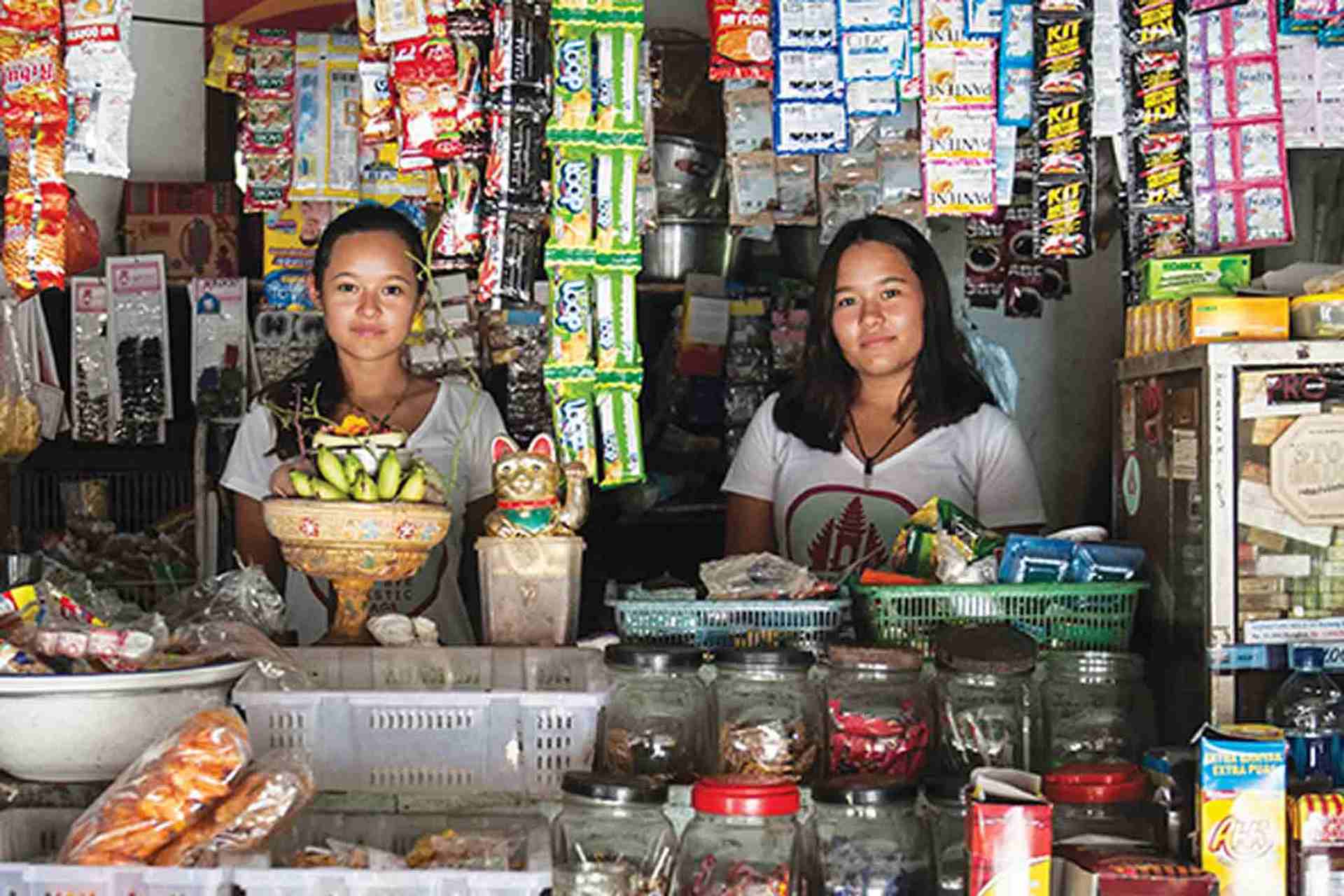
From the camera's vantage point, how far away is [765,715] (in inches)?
79.8

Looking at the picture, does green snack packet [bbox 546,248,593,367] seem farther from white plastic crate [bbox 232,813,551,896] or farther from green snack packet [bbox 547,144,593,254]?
white plastic crate [bbox 232,813,551,896]

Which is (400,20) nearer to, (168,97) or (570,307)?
(570,307)

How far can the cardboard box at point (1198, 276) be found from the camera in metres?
2.40

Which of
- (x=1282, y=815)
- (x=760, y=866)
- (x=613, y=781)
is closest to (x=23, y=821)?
(x=613, y=781)

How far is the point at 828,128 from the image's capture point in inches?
140

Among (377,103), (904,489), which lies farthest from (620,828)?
(377,103)

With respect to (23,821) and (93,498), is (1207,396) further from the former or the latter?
(93,498)

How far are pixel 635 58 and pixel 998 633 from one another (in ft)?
5.17

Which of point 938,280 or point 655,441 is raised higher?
point 938,280

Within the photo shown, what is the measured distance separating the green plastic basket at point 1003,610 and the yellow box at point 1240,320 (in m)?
0.38

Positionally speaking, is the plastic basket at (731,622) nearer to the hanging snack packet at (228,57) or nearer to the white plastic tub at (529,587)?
→ the white plastic tub at (529,587)

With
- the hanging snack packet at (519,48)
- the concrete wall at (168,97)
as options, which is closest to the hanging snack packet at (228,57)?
the concrete wall at (168,97)

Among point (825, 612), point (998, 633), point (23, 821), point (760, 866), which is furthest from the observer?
point (825, 612)

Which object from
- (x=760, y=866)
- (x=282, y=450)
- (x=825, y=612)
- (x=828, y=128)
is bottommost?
(x=760, y=866)
